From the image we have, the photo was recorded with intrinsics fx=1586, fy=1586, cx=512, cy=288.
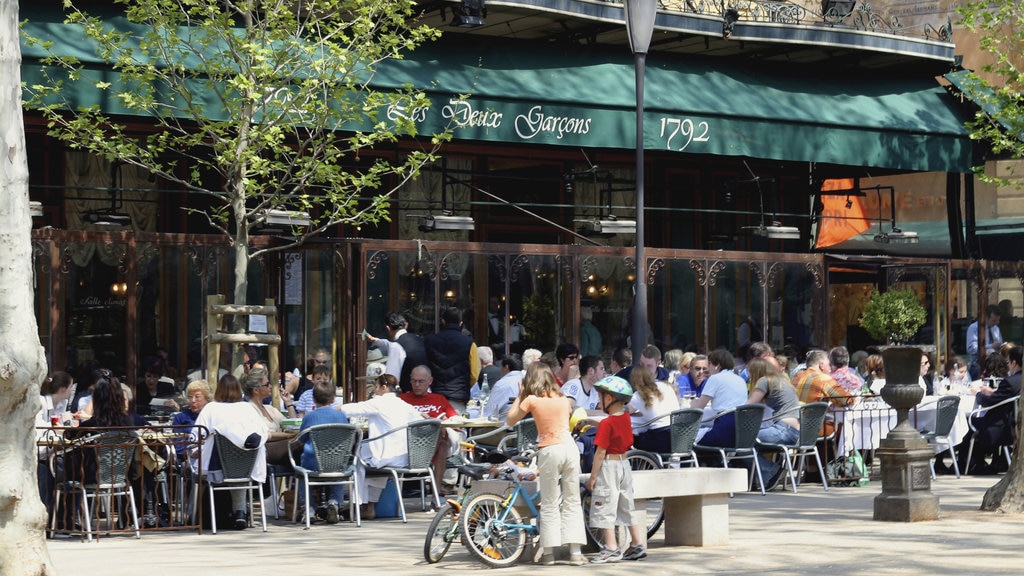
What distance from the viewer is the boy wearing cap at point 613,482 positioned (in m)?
11.0

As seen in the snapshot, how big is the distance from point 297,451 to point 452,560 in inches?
126

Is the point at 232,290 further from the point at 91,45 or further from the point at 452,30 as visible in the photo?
the point at 452,30

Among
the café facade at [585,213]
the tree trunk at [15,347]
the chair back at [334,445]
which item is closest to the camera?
the tree trunk at [15,347]

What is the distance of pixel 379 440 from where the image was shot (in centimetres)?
1416

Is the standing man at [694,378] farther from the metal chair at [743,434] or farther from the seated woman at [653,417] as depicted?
the seated woman at [653,417]

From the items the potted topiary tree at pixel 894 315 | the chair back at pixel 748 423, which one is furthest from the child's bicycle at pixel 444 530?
the potted topiary tree at pixel 894 315

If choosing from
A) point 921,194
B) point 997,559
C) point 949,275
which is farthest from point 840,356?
point 921,194

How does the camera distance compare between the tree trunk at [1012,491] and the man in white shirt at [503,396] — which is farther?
the man in white shirt at [503,396]

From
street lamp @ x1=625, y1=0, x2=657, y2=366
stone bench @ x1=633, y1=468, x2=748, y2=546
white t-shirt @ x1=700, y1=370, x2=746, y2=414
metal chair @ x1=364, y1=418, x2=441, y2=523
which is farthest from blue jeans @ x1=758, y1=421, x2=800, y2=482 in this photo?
stone bench @ x1=633, y1=468, x2=748, y2=546

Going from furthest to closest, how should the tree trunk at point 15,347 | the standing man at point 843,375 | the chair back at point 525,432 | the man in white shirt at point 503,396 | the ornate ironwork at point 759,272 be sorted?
the ornate ironwork at point 759,272
the standing man at point 843,375
the man in white shirt at point 503,396
the chair back at point 525,432
the tree trunk at point 15,347

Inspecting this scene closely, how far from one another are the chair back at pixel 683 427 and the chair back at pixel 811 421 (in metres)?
1.31

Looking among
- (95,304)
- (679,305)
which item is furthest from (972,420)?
(95,304)

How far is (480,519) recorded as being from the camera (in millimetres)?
11109

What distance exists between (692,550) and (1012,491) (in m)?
3.33
